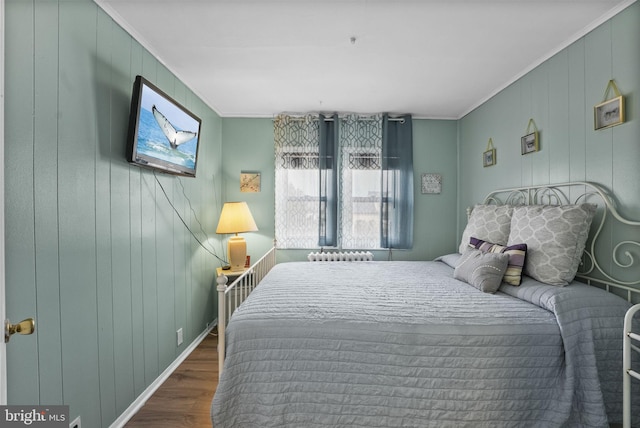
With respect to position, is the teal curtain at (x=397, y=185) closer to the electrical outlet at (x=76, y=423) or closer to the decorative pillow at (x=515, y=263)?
the decorative pillow at (x=515, y=263)

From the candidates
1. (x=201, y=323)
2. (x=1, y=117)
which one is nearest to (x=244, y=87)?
(x=1, y=117)

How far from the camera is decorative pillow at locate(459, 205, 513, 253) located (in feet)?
7.16

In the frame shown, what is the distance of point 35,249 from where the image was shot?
47.0 inches

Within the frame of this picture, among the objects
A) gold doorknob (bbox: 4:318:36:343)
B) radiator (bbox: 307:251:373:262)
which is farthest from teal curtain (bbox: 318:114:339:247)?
gold doorknob (bbox: 4:318:36:343)

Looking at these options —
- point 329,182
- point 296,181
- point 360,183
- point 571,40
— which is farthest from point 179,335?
point 571,40

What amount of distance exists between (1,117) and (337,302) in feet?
5.27

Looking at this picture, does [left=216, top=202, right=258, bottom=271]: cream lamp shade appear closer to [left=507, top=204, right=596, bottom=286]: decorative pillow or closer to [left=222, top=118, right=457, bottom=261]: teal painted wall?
[left=222, top=118, right=457, bottom=261]: teal painted wall

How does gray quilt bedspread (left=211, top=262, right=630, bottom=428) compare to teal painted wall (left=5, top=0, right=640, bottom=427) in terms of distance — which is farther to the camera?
gray quilt bedspread (left=211, top=262, right=630, bottom=428)

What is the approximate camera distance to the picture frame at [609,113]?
1.59m

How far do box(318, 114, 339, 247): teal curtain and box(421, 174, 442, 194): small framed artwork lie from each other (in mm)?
1094

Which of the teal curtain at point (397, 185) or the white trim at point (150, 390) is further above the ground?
the teal curtain at point (397, 185)

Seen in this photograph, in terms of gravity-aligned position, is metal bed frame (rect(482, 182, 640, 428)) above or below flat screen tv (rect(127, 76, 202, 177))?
below

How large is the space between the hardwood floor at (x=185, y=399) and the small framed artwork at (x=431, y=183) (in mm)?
2918

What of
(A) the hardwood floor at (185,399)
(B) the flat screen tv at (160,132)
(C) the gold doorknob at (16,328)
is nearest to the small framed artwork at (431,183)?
(B) the flat screen tv at (160,132)
